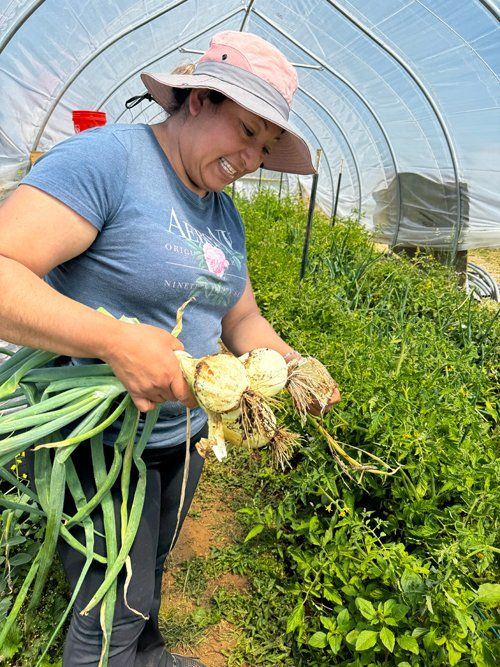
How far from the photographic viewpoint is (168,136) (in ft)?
3.97

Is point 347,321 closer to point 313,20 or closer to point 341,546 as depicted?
point 341,546

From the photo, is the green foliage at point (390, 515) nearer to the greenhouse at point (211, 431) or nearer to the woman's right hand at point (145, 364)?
the greenhouse at point (211, 431)

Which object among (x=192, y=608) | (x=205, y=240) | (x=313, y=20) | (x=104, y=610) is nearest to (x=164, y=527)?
(x=104, y=610)

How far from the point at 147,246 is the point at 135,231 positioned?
4 centimetres

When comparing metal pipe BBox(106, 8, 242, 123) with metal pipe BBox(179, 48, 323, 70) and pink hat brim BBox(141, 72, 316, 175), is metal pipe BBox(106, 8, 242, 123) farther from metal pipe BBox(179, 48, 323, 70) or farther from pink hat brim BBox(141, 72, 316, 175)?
pink hat brim BBox(141, 72, 316, 175)

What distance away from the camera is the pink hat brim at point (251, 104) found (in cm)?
113

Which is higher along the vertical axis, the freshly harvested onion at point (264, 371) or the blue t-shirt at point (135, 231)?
the blue t-shirt at point (135, 231)

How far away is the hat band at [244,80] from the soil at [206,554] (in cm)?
174

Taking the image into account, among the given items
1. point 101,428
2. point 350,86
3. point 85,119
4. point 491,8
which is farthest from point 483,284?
point 101,428

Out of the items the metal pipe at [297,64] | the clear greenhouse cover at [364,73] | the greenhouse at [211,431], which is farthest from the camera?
the metal pipe at [297,64]

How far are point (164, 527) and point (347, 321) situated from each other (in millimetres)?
1582

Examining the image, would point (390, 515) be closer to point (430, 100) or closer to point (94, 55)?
point (430, 100)

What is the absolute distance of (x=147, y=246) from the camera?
111 cm

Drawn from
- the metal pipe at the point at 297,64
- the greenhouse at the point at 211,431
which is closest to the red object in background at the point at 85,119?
the greenhouse at the point at 211,431
